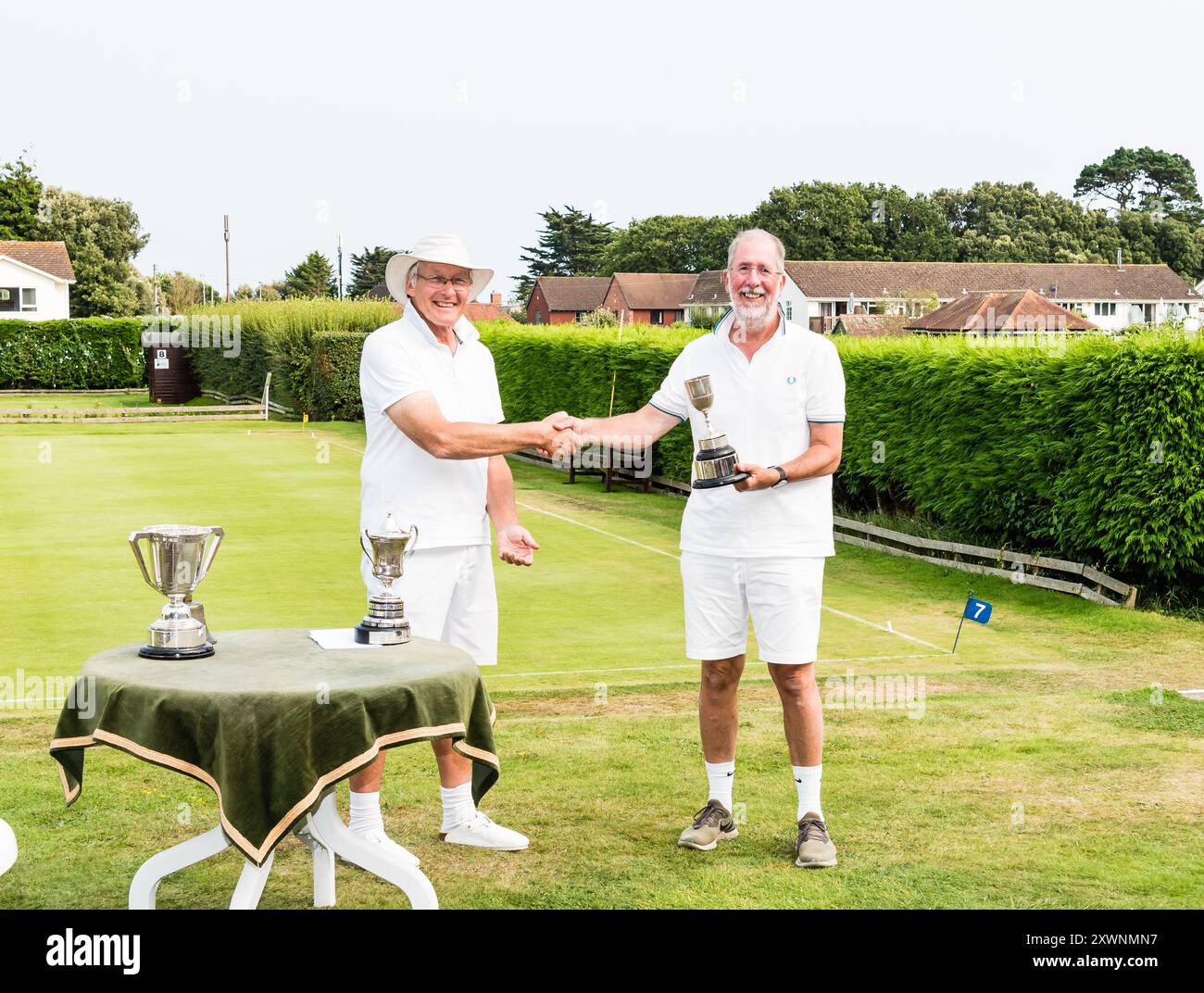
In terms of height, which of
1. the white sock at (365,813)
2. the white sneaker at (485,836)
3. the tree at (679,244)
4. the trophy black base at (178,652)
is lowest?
the white sneaker at (485,836)

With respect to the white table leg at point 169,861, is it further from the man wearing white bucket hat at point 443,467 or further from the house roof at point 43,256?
the house roof at point 43,256

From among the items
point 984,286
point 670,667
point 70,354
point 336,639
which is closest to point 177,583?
point 336,639

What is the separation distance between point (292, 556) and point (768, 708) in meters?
8.06

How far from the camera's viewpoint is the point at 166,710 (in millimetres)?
4352

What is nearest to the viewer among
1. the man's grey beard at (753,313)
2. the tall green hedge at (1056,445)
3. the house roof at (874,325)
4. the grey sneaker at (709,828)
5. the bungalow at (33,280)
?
the man's grey beard at (753,313)

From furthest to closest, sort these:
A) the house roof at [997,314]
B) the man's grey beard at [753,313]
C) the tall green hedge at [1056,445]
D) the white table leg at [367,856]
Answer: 1. the house roof at [997,314]
2. the tall green hedge at [1056,445]
3. the man's grey beard at [753,313]
4. the white table leg at [367,856]

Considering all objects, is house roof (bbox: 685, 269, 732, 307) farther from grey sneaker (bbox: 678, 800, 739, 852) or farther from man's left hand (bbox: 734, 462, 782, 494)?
man's left hand (bbox: 734, 462, 782, 494)

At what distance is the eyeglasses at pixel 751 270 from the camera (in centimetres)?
547

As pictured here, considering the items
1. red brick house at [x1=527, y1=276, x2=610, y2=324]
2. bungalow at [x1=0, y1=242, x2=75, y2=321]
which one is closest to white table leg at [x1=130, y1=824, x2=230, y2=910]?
bungalow at [x1=0, y1=242, x2=75, y2=321]

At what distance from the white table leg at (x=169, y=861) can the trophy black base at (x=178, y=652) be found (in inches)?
23.6

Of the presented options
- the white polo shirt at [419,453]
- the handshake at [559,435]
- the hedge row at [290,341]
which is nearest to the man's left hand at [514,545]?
the white polo shirt at [419,453]

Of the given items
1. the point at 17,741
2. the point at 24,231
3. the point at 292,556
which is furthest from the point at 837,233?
the point at 17,741

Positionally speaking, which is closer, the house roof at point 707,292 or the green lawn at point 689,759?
the green lawn at point 689,759
